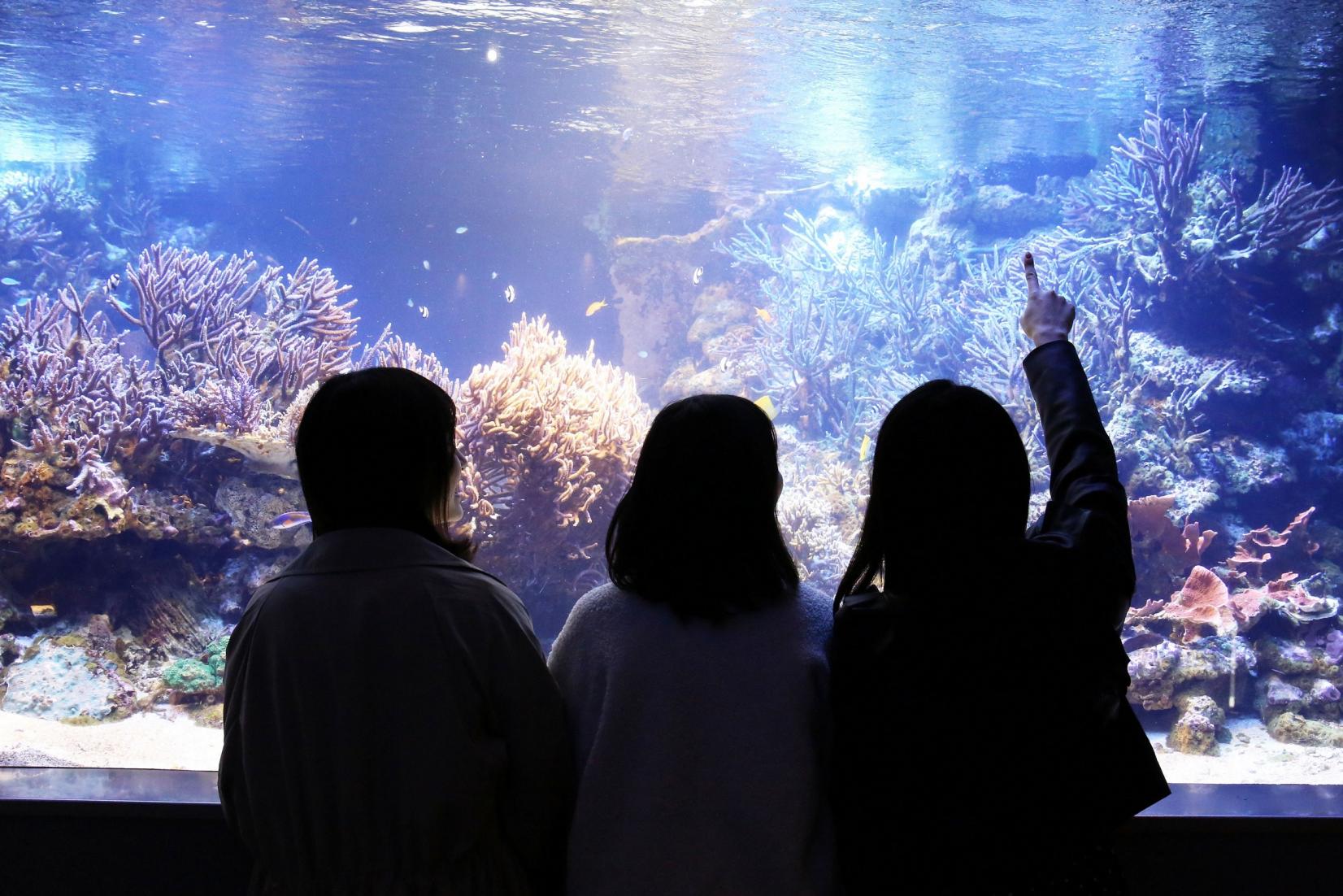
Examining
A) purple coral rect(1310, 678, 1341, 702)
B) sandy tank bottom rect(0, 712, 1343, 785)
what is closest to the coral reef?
sandy tank bottom rect(0, 712, 1343, 785)

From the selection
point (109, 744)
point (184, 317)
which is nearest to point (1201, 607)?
point (109, 744)

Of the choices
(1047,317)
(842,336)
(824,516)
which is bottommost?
(824,516)

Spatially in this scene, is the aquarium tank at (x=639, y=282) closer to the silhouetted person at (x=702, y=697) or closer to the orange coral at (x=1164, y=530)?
the orange coral at (x=1164, y=530)

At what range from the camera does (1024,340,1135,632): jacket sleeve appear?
48.8 inches

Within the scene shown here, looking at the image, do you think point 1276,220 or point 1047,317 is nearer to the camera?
point 1047,317

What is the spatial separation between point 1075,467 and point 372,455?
4.10 feet

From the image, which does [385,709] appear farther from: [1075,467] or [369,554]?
[1075,467]

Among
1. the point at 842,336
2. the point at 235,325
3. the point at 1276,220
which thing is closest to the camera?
the point at 235,325

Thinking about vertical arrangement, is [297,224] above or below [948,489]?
above

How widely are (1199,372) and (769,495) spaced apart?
8713 mm

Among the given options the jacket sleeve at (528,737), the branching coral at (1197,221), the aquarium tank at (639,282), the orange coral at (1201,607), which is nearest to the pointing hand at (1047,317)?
the aquarium tank at (639,282)

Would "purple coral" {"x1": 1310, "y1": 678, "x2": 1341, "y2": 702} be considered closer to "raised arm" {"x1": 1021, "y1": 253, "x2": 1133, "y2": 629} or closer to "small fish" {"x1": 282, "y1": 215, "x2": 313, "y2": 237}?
"raised arm" {"x1": 1021, "y1": 253, "x2": 1133, "y2": 629}

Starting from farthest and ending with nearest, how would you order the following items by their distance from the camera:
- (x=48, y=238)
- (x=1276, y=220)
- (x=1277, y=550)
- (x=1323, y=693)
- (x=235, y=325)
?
(x=48, y=238)
(x=1276, y=220)
(x=1277, y=550)
(x=235, y=325)
(x=1323, y=693)

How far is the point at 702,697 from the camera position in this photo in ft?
3.97
